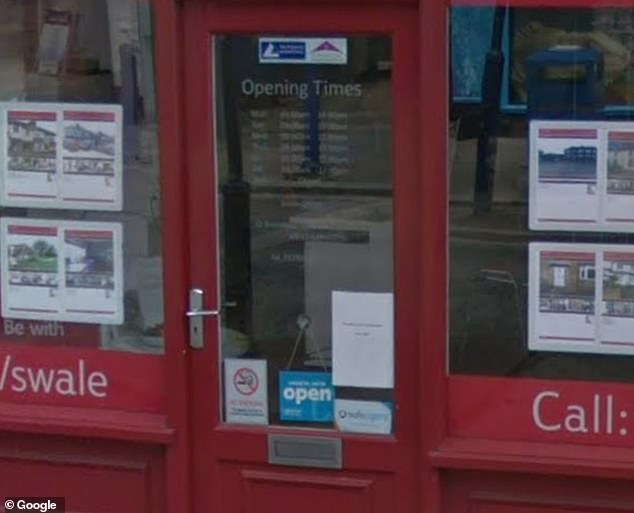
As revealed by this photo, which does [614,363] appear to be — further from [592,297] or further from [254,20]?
[254,20]

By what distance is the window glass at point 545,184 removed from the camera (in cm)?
488

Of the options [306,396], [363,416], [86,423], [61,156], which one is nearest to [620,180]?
[363,416]

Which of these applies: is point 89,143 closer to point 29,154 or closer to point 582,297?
point 29,154

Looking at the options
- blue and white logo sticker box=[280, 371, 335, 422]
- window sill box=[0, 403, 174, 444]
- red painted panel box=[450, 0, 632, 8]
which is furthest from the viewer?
window sill box=[0, 403, 174, 444]

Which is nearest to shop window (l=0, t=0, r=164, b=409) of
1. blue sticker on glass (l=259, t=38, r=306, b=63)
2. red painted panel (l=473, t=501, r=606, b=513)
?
blue sticker on glass (l=259, t=38, r=306, b=63)

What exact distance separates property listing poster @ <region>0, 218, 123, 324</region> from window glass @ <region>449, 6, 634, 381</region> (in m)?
1.24

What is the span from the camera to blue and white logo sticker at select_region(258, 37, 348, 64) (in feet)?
16.7

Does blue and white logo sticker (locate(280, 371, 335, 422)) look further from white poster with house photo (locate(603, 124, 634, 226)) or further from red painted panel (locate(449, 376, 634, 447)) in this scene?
white poster with house photo (locate(603, 124, 634, 226))

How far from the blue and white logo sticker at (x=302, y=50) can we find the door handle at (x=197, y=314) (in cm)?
84

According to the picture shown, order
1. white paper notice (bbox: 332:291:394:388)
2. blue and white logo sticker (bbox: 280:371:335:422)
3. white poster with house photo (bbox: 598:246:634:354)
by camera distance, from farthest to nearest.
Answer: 1. blue and white logo sticker (bbox: 280:371:335:422)
2. white paper notice (bbox: 332:291:394:388)
3. white poster with house photo (bbox: 598:246:634:354)

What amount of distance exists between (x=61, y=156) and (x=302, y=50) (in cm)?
96

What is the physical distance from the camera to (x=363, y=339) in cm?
518

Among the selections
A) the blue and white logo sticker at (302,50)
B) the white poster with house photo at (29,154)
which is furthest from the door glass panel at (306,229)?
the white poster with house photo at (29,154)

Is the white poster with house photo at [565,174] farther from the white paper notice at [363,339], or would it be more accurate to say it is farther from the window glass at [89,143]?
the window glass at [89,143]
